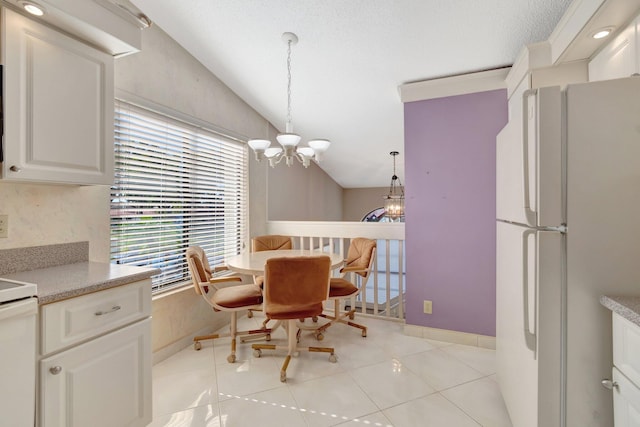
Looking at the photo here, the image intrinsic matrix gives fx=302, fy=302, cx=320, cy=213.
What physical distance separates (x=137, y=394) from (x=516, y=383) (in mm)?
1862

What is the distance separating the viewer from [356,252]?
10.2 feet

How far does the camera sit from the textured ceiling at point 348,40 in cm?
204

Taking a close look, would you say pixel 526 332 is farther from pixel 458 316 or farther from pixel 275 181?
pixel 275 181

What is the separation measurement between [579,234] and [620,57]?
110cm

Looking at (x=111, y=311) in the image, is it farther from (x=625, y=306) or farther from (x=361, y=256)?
(x=361, y=256)

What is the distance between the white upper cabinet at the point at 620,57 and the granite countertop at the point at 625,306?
3.48 ft

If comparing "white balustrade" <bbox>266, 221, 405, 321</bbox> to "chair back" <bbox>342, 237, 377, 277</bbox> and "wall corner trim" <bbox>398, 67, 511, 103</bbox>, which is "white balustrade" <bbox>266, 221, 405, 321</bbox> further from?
"wall corner trim" <bbox>398, 67, 511, 103</bbox>

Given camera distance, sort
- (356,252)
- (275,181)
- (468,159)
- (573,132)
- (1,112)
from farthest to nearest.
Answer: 1. (275,181)
2. (356,252)
3. (468,159)
4. (1,112)
5. (573,132)

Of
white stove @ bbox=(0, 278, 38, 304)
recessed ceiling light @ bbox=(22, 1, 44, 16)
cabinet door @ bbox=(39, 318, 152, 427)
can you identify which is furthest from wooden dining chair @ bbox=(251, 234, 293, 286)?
recessed ceiling light @ bbox=(22, 1, 44, 16)

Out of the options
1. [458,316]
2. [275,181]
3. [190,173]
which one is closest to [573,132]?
[458,316]

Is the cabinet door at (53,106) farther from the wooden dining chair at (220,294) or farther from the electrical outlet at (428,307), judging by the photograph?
the electrical outlet at (428,307)

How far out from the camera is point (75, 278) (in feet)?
4.54

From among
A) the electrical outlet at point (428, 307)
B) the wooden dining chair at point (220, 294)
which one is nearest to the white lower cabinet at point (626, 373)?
the electrical outlet at point (428, 307)

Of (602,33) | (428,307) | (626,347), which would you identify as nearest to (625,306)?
(626,347)
